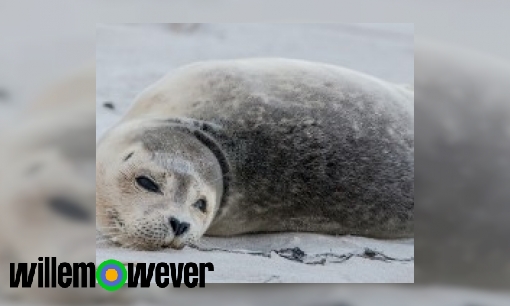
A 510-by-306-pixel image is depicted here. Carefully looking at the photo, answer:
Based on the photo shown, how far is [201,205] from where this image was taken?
322 cm

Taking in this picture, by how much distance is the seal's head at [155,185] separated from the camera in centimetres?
315

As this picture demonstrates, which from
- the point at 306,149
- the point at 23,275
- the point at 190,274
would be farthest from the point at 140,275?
the point at 306,149

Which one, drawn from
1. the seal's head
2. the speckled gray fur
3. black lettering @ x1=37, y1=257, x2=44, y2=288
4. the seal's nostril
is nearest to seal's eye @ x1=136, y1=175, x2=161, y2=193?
the seal's head

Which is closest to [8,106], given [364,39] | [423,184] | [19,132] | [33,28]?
[19,132]

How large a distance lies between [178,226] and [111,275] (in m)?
0.37

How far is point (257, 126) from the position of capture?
10.8 ft

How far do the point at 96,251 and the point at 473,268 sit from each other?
1.60m

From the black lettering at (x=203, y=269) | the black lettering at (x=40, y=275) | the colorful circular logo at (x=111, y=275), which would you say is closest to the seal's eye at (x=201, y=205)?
the black lettering at (x=203, y=269)

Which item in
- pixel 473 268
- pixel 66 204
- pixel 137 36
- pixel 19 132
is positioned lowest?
pixel 473 268

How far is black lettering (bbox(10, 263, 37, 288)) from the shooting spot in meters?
3.26

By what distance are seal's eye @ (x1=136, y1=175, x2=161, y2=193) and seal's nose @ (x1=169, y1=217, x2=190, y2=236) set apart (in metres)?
0.14

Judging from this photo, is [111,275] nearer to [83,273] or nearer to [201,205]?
[83,273]

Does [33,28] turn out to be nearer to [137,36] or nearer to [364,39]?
[137,36]

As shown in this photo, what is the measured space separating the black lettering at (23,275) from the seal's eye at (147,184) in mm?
564
